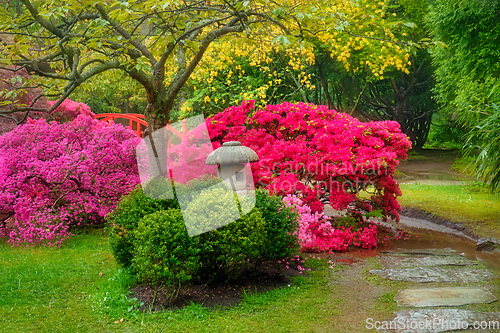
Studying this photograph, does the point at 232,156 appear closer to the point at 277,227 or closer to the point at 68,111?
the point at 277,227

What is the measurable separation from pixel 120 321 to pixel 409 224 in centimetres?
737

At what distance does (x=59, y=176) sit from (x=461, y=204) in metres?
9.44

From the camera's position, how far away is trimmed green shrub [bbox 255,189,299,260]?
212 inches

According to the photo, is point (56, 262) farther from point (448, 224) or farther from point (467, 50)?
point (467, 50)

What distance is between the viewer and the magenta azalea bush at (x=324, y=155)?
Result: 7.50 m

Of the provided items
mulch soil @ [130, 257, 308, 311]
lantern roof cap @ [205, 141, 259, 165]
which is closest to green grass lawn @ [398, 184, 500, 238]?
mulch soil @ [130, 257, 308, 311]

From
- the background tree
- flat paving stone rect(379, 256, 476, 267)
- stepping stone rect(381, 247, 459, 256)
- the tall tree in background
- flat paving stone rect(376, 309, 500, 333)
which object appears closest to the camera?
flat paving stone rect(376, 309, 500, 333)

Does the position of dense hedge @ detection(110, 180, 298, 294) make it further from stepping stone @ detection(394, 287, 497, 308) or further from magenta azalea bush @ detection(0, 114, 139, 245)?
magenta azalea bush @ detection(0, 114, 139, 245)

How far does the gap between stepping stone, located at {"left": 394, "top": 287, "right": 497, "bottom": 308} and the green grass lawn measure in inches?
133

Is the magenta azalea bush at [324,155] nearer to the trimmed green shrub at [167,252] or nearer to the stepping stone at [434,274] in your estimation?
the stepping stone at [434,274]

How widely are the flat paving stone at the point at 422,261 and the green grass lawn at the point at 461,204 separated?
5.93 feet

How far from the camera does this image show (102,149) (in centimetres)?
866

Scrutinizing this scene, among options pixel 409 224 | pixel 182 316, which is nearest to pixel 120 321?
pixel 182 316

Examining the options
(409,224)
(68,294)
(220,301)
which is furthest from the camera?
(409,224)
